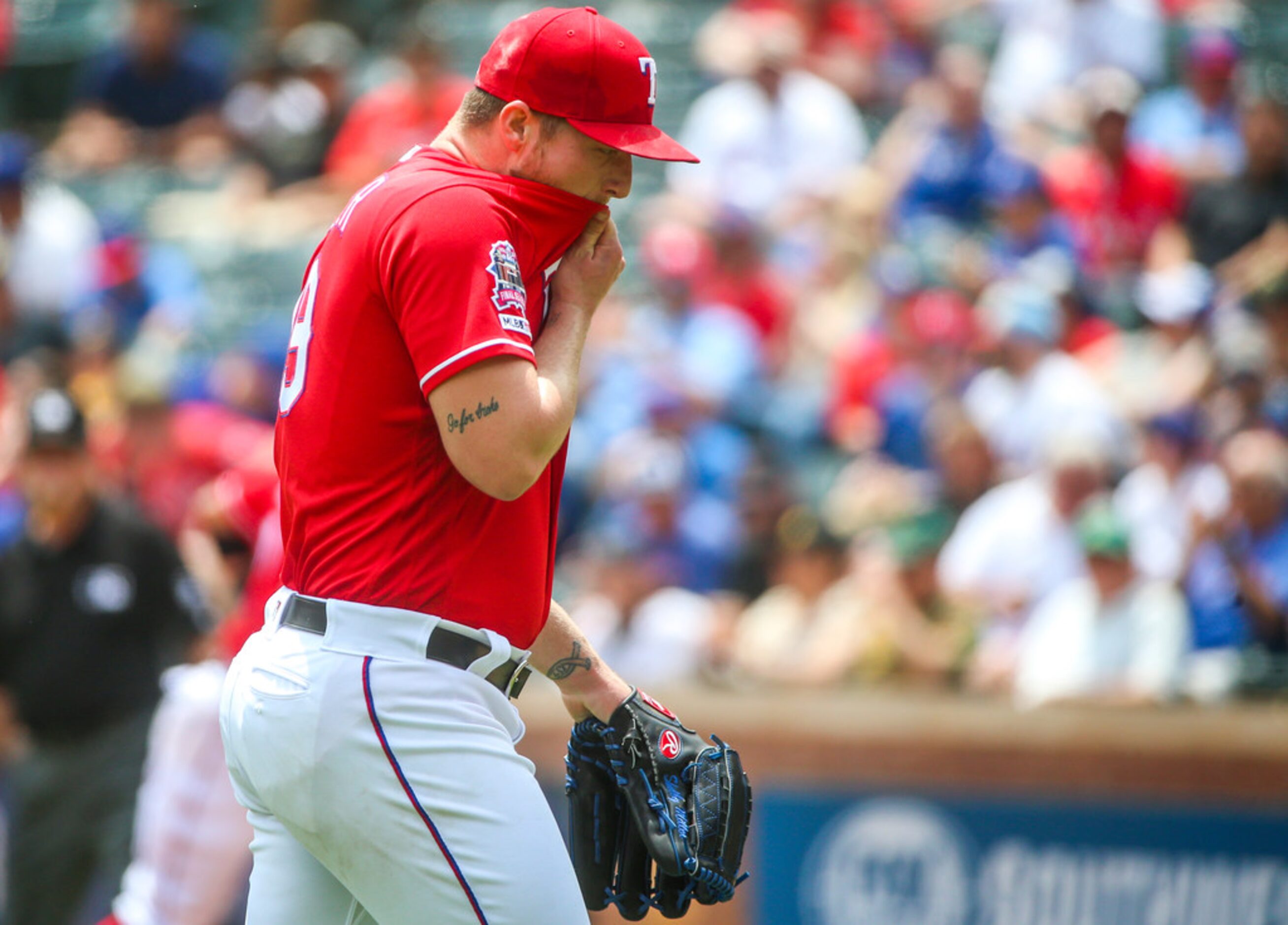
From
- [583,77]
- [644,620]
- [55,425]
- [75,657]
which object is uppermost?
[583,77]

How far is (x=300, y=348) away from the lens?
2.85m

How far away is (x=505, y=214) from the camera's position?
274 centimetres

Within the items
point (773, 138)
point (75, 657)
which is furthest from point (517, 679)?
point (773, 138)

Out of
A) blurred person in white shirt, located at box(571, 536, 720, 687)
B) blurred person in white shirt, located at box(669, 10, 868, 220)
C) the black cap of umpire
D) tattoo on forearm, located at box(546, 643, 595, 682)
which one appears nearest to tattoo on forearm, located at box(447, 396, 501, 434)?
tattoo on forearm, located at box(546, 643, 595, 682)

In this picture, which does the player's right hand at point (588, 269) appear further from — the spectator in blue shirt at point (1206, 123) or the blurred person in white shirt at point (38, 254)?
the blurred person in white shirt at point (38, 254)

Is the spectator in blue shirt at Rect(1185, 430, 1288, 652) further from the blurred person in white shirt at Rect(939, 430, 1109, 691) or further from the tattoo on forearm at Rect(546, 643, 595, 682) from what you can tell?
the tattoo on forearm at Rect(546, 643, 595, 682)

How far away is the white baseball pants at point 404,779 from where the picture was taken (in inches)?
105

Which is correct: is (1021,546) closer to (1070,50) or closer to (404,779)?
(1070,50)

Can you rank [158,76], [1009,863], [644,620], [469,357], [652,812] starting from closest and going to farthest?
[469,357] < [652,812] < [1009,863] < [644,620] < [158,76]

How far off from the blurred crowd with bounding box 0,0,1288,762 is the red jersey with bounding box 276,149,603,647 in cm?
291

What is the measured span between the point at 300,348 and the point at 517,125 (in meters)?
0.51

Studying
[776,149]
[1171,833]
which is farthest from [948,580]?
[776,149]

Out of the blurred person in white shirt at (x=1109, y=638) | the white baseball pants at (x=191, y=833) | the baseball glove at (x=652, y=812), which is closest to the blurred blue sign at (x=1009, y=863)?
the blurred person in white shirt at (x=1109, y=638)

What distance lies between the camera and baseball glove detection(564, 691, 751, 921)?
2973 millimetres
